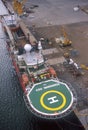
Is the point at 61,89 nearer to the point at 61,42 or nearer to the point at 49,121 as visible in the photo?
the point at 49,121

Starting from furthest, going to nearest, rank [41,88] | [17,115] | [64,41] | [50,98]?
[64,41] < [17,115] < [41,88] < [50,98]

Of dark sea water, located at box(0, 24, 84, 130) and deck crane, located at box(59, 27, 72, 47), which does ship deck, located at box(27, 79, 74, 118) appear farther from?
deck crane, located at box(59, 27, 72, 47)

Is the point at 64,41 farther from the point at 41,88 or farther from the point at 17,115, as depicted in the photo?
the point at 17,115

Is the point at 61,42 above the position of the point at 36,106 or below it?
below

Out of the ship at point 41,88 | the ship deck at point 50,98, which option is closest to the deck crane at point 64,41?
the ship at point 41,88

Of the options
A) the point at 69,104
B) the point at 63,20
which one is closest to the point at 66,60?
the point at 69,104

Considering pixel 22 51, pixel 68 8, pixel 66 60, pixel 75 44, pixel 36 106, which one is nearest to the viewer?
pixel 36 106

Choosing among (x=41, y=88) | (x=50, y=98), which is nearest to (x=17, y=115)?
(x=41, y=88)

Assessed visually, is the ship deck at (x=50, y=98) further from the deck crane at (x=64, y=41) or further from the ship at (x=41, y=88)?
the deck crane at (x=64, y=41)
